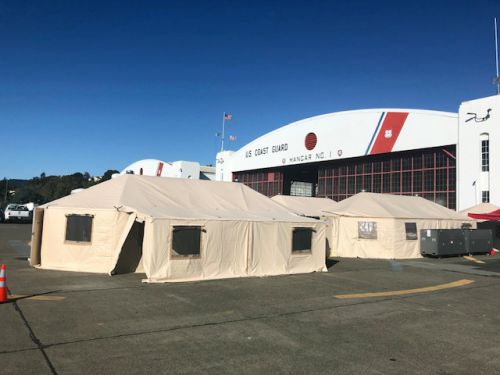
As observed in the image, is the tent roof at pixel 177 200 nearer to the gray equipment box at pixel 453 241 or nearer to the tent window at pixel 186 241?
the tent window at pixel 186 241

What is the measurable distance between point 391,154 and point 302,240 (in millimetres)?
20457

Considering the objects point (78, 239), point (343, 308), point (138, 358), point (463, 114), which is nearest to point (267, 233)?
point (343, 308)

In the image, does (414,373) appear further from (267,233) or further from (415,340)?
(267,233)

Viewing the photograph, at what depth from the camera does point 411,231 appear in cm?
2231

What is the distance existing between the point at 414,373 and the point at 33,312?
257 inches

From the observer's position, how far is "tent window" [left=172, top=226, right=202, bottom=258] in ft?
39.7

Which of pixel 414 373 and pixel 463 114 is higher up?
pixel 463 114

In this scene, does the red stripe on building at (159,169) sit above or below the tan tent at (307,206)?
above

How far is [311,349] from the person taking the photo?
6.33 meters

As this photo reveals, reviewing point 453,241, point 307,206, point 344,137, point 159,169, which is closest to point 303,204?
point 307,206

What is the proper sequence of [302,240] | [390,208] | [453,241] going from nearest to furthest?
[302,240], [453,241], [390,208]

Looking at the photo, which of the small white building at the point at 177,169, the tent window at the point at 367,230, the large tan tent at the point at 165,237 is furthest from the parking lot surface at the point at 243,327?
the small white building at the point at 177,169

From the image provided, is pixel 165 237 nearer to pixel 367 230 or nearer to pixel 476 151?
pixel 367 230

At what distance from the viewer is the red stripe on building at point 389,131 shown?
31.5 meters
